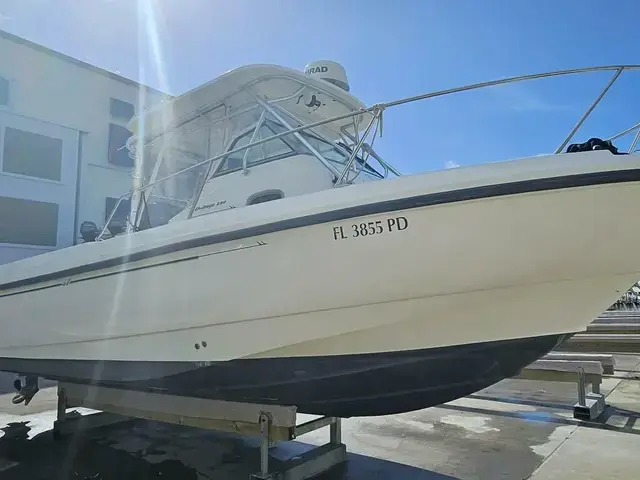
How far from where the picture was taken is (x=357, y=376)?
2701 mm

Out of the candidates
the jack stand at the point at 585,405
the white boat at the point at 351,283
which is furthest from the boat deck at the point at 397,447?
the white boat at the point at 351,283

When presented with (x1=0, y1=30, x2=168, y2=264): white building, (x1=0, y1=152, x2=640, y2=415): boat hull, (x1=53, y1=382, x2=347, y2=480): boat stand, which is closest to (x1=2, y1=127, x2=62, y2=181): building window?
(x1=0, y1=30, x2=168, y2=264): white building

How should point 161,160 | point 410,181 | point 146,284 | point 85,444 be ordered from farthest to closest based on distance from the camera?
1. point 161,160
2. point 85,444
3. point 146,284
4. point 410,181

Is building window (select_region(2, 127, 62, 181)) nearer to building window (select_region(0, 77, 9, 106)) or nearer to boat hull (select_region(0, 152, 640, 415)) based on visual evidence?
building window (select_region(0, 77, 9, 106))

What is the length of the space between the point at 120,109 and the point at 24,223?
2.88 meters

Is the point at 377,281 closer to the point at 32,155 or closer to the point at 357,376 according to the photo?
the point at 357,376

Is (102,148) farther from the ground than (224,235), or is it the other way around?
(102,148)

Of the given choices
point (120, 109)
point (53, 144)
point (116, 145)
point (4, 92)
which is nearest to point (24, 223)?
point (53, 144)

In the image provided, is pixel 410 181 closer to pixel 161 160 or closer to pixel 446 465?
pixel 446 465

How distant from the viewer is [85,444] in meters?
3.89

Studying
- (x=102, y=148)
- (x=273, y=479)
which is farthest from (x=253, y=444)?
(x=102, y=148)

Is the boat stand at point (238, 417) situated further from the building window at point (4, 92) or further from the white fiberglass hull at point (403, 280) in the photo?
the building window at point (4, 92)

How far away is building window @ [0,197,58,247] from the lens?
30.8ft

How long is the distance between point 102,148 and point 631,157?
10087 mm
